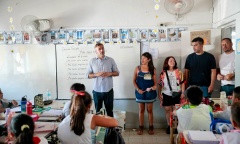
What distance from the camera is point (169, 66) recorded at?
13.8 feet

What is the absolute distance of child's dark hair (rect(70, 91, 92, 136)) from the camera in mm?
1908

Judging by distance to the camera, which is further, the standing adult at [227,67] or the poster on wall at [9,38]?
the poster on wall at [9,38]

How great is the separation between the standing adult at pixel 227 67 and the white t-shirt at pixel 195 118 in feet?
4.82

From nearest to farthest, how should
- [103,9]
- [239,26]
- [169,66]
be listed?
1. [239,26]
2. [169,66]
3. [103,9]

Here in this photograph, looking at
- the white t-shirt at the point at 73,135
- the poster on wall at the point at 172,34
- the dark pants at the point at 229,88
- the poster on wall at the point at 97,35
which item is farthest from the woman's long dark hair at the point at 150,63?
the white t-shirt at the point at 73,135

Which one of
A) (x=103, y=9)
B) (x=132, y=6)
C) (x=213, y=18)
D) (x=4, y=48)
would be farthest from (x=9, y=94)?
(x=213, y=18)

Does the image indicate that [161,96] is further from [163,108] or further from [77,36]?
[77,36]

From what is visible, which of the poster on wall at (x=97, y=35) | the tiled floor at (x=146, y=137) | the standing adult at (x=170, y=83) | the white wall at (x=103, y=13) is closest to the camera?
the tiled floor at (x=146, y=137)

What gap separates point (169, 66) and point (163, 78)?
0.24 metres

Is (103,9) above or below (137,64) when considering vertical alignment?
above

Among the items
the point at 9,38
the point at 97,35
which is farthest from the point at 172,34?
the point at 9,38

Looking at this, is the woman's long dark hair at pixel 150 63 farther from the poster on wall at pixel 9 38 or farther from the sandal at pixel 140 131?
the poster on wall at pixel 9 38

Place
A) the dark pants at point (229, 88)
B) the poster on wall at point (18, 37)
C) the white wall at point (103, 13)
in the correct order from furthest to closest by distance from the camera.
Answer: the poster on wall at point (18, 37) → the white wall at point (103, 13) → the dark pants at point (229, 88)

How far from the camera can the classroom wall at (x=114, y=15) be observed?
4402 millimetres
